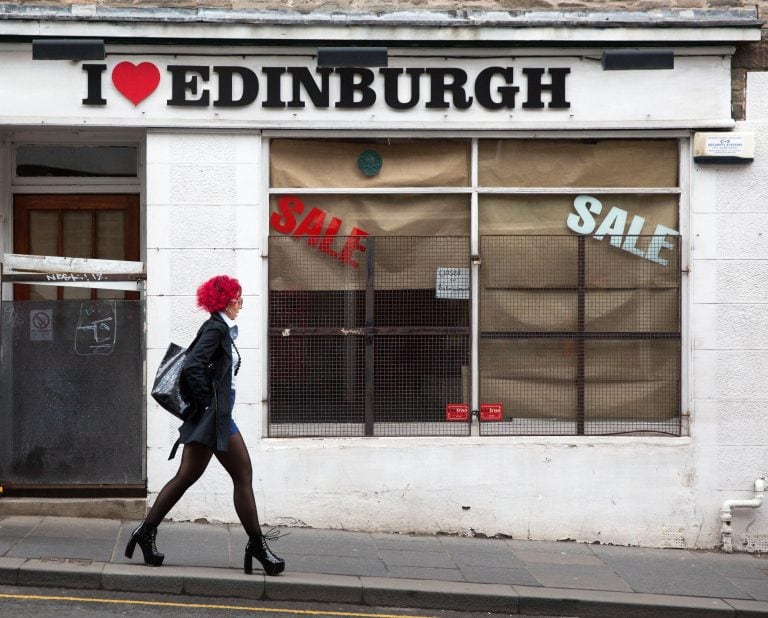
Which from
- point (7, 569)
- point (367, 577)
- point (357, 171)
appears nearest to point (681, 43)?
point (357, 171)

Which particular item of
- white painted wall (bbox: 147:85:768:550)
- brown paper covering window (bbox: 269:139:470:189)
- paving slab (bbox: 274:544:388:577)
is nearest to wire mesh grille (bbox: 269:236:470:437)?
white painted wall (bbox: 147:85:768:550)

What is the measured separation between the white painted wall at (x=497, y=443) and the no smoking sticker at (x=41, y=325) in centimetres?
92

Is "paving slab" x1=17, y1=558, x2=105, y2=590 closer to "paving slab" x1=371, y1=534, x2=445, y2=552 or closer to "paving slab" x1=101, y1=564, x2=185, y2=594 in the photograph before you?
"paving slab" x1=101, y1=564, x2=185, y2=594

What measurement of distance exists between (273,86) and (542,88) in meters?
2.32

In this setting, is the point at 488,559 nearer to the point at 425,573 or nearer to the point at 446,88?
the point at 425,573

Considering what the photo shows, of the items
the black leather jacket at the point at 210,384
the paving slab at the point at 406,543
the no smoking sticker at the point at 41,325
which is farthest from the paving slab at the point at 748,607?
the no smoking sticker at the point at 41,325

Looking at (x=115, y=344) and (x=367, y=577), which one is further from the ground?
(x=115, y=344)

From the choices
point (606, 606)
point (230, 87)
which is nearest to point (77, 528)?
point (230, 87)

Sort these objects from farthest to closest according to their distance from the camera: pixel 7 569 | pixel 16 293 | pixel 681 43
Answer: pixel 16 293 → pixel 681 43 → pixel 7 569

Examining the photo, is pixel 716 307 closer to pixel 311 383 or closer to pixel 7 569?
pixel 311 383

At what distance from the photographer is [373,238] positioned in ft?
32.1

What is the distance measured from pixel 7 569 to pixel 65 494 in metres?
2.12

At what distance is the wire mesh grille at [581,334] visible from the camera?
9.81 meters

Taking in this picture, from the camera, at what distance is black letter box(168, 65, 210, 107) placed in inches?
373
